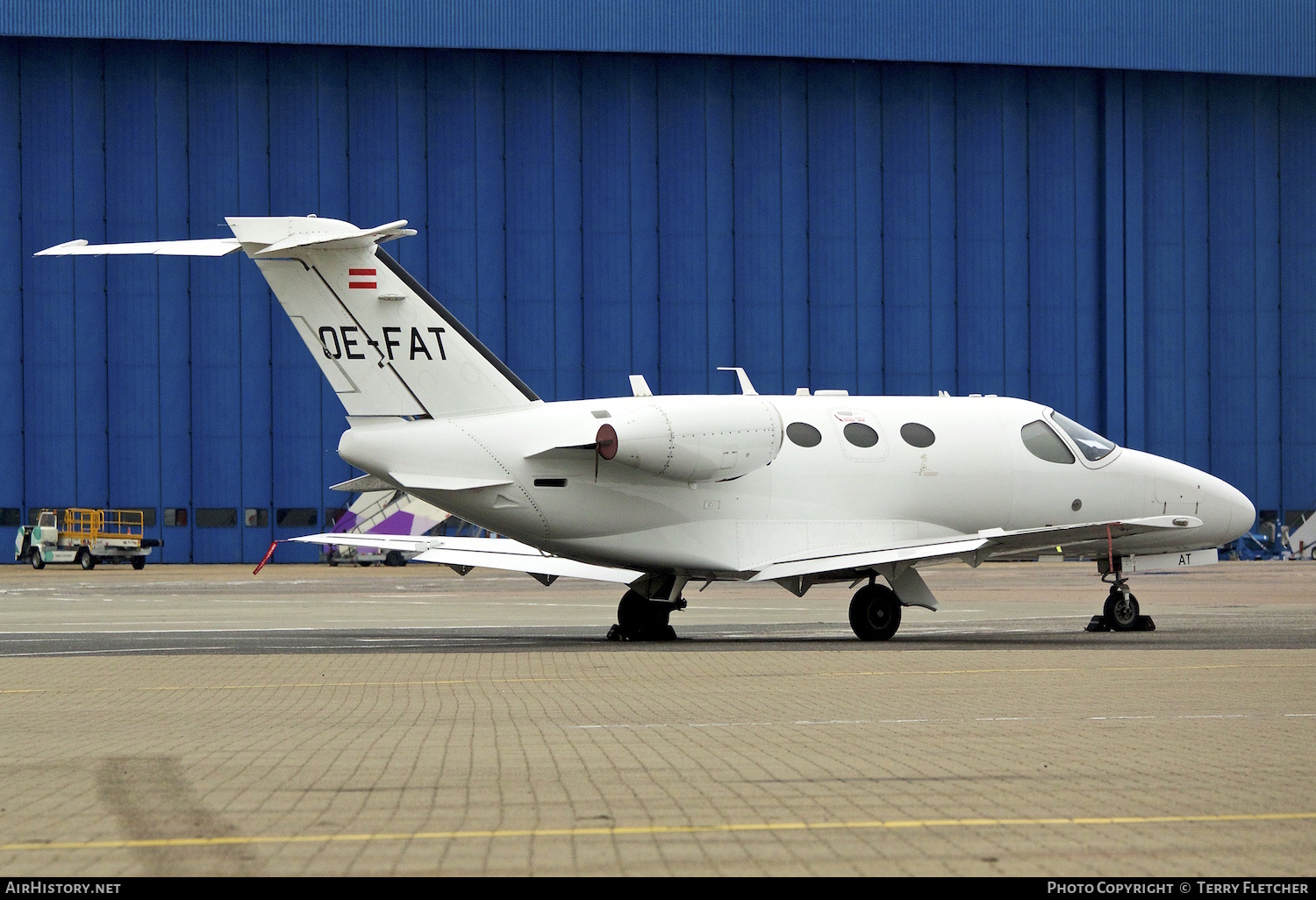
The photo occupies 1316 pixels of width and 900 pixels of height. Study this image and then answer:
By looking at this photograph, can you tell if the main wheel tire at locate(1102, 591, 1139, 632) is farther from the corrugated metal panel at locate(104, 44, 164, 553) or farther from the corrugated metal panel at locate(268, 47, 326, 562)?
the corrugated metal panel at locate(104, 44, 164, 553)

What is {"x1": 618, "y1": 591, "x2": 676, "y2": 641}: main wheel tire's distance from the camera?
21859mm

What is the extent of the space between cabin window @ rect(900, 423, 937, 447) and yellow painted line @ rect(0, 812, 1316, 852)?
1514 centimetres

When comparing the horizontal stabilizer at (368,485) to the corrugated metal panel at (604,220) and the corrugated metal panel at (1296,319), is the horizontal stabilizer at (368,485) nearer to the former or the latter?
the corrugated metal panel at (604,220)

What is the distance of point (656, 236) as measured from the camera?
64.6 meters

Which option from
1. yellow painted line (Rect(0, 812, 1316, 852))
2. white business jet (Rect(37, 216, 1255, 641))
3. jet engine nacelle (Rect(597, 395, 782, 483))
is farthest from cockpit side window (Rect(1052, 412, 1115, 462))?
yellow painted line (Rect(0, 812, 1316, 852))

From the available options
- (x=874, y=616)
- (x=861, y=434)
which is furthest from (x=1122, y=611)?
(x=861, y=434)

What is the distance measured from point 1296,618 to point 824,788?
19383 mm

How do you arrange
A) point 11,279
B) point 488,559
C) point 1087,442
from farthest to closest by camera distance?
point 11,279, point 1087,442, point 488,559

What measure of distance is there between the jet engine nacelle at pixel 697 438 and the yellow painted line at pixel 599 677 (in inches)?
202

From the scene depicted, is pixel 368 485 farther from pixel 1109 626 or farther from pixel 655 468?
pixel 1109 626

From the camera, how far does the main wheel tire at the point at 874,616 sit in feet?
68.8

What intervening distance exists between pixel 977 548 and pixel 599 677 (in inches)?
264

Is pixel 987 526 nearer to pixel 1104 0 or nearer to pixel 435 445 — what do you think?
pixel 435 445

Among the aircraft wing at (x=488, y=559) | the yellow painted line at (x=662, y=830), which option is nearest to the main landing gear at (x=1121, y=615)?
the aircraft wing at (x=488, y=559)
